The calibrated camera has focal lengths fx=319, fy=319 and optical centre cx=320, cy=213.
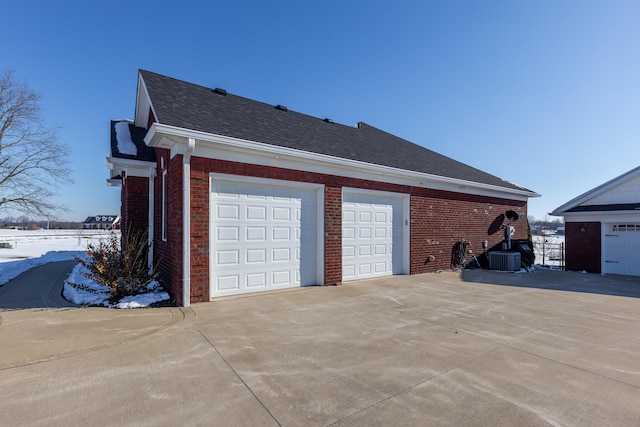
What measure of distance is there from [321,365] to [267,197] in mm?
4463

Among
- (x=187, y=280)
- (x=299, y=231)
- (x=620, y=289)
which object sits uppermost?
(x=299, y=231)

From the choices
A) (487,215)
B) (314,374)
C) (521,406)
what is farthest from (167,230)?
(487,215)

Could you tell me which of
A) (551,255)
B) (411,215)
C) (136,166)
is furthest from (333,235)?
(551,255)

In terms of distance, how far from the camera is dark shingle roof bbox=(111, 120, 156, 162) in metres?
8.14

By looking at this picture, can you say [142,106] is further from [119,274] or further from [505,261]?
[505,261]

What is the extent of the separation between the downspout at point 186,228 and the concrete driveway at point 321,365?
0.40 meters

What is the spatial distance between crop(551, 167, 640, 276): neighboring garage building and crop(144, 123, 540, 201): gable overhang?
580 centimetres

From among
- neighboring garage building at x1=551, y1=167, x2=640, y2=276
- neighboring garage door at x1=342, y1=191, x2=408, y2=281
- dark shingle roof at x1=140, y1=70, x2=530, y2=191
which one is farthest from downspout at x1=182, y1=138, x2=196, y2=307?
neighboring garage building at x1=551, y1=167, x2=640, y2=276

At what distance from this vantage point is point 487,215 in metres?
13.1

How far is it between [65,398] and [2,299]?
547 centimetres

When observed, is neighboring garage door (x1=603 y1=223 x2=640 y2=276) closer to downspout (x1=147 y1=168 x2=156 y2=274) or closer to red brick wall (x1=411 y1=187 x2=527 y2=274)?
red brick wall (x1=411 y1=187 x2=527 y2=274)

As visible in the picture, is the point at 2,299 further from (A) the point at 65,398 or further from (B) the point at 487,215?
(B) the point at 487,215

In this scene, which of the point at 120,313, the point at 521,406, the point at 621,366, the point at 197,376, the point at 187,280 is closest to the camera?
the point at 521,406

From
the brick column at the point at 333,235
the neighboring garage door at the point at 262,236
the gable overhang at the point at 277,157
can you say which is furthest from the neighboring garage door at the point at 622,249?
the neighboring garage door at the point at 262,236
